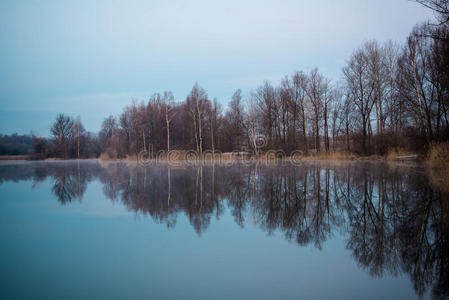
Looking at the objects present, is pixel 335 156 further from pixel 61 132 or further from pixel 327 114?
pixel 61 132

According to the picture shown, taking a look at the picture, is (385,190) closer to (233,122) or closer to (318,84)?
(318,84)

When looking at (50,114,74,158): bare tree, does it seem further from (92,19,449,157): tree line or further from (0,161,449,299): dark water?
(0,161,449,299): dark water

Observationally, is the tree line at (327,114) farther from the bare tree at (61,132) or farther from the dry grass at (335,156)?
the bare tree at (61,132)

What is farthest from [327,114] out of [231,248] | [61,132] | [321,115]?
[61,132]

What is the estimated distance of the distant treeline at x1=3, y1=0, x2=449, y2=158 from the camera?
18266 millimetres

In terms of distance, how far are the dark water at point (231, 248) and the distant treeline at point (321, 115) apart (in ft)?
20.7

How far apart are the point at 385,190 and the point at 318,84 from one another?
2624 cm

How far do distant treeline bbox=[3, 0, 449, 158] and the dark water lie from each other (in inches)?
248

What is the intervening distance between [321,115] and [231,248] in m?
31.6

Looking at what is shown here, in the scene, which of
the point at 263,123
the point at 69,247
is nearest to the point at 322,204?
the point at 69,247

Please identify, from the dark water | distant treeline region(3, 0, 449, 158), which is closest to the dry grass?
distant treeline region(3, 0, 449, 158)

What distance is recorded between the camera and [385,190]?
862 cm

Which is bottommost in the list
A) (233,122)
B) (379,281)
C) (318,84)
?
(379,281)

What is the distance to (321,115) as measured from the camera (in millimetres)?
33281
